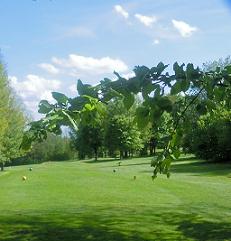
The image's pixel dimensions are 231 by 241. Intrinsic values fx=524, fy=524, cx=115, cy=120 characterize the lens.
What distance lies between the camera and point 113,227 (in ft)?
→ 30.0

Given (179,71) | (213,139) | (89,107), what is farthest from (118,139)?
(89,107)

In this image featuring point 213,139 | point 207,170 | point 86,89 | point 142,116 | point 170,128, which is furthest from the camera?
point 213,139

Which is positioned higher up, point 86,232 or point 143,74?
point 143,74

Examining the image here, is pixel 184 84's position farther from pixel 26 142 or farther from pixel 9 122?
pixel 9 122

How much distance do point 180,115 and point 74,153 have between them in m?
112

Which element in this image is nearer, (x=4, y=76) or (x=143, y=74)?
(x=143, y=74)

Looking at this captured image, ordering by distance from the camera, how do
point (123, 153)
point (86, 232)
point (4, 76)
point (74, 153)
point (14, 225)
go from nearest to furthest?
point (86, 232) < point (14, 225) < point (4, 76) < point (123, 153) < point (74, 153)

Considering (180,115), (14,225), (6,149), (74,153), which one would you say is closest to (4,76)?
(6,149)

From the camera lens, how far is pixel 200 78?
3.88m

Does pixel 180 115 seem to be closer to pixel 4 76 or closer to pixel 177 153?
pixel 177 153

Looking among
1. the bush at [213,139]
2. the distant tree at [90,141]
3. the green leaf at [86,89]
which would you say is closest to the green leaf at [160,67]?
the green leaf at [86,89]

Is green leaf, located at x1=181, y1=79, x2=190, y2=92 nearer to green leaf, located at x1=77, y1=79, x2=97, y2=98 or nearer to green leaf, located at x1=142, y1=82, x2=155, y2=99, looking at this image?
green leaf, located at x1=142, y1=82, x2=155, y2=99

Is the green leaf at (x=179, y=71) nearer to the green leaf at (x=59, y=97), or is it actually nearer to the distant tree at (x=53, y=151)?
the green leaf at (x=59, y=97)

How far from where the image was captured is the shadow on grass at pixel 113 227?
8.24 m
